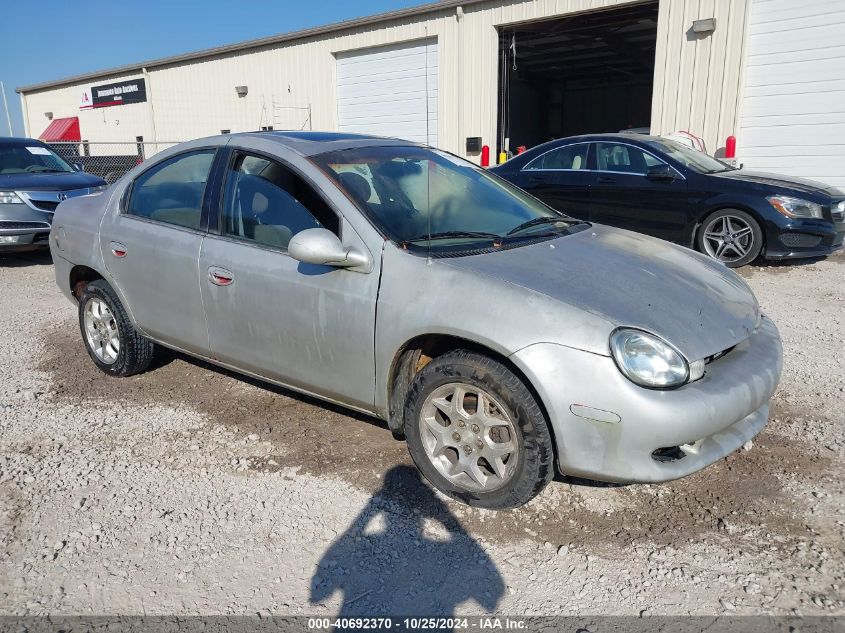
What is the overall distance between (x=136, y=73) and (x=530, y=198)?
24.1 meters

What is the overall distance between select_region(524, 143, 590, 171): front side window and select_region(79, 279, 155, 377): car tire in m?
6.07

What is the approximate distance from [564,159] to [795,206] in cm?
280

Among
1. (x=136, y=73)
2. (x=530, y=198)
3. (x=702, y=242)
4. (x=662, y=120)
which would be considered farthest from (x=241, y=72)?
(x=530, y=198)

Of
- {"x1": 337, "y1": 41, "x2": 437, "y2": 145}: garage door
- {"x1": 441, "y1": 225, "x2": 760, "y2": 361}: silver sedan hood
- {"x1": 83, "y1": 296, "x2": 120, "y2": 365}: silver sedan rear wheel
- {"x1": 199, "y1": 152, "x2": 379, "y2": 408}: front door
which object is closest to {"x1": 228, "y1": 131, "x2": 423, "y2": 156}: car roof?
{"x1": 199, "y1": 152, "x2": 379, "y2": 408}: front door

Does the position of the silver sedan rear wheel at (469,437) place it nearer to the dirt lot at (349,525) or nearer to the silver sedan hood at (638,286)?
the dirt lot at (349,525)

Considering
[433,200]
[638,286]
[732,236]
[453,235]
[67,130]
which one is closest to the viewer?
[638,286]

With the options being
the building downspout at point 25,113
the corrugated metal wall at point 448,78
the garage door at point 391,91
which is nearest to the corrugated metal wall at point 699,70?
the corrugated metal wall at point 448,78

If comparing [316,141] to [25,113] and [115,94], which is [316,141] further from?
[25,113]

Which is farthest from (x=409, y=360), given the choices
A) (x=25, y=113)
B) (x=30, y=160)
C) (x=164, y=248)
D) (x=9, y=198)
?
(x=25, y=113)

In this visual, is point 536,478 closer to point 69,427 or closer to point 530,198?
point 530,198

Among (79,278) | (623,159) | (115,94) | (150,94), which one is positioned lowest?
(79,278)

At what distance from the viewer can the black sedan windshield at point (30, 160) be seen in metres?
9.80

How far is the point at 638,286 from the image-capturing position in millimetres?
3020

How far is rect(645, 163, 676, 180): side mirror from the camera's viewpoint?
8.15 meters
